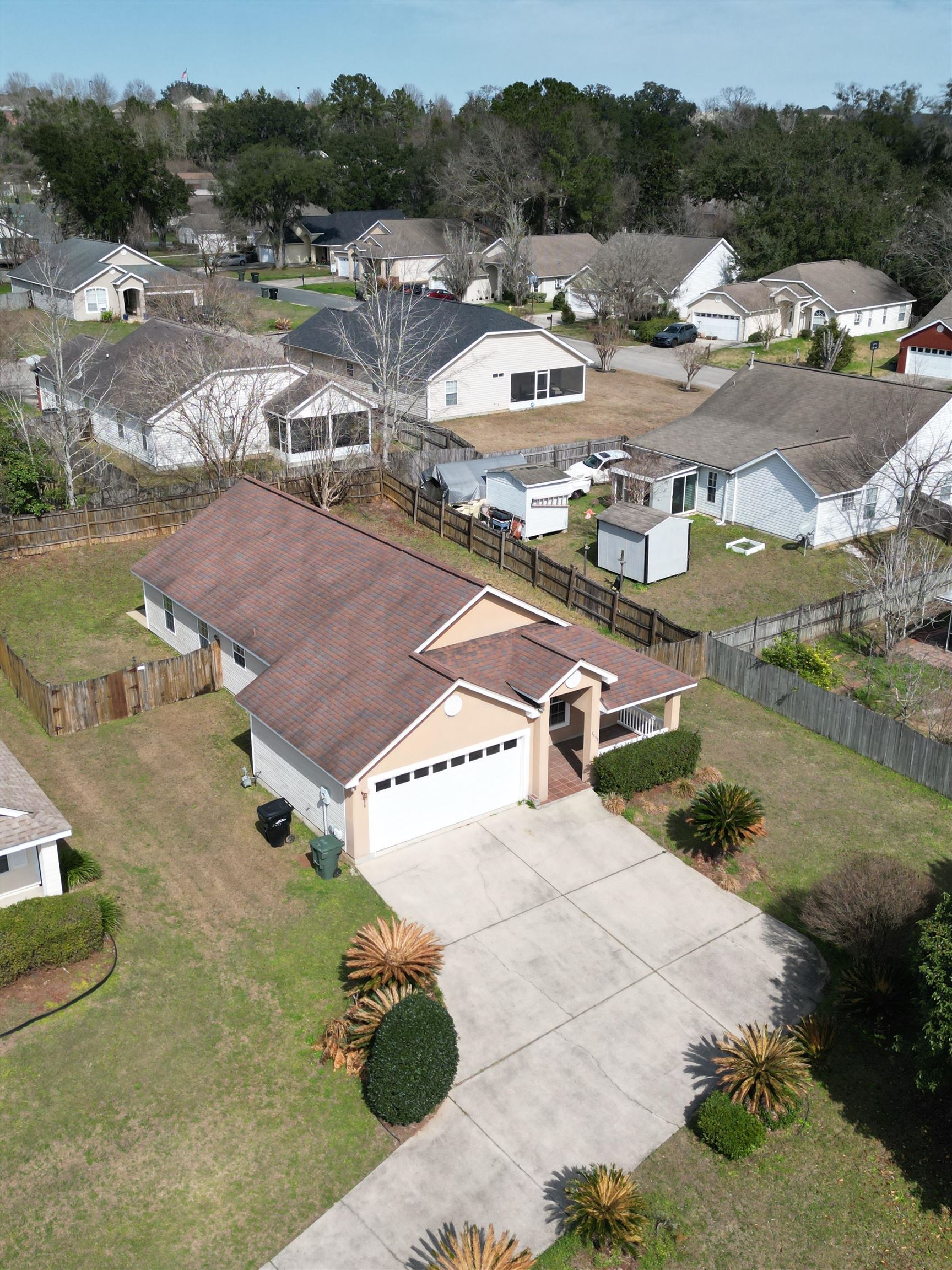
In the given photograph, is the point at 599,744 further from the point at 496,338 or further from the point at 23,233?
the point at 23,233

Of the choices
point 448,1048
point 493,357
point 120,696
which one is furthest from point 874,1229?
point 493,357

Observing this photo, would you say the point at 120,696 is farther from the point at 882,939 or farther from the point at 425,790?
the point at 882,939

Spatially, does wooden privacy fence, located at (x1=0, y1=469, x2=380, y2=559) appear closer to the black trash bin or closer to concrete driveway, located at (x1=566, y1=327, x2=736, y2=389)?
the black trash bin

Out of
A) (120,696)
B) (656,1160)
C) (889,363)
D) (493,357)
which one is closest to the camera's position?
(656,1160)

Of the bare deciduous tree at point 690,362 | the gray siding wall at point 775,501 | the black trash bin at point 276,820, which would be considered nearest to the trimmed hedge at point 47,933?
the black trash bin at point 276,820

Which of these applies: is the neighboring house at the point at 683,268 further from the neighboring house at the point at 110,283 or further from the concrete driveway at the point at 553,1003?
the concrete driveway at the point at 553,1003

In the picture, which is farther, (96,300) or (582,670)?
(96,300)

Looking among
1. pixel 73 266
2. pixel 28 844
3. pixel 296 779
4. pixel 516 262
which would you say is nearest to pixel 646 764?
pixel 296 779
